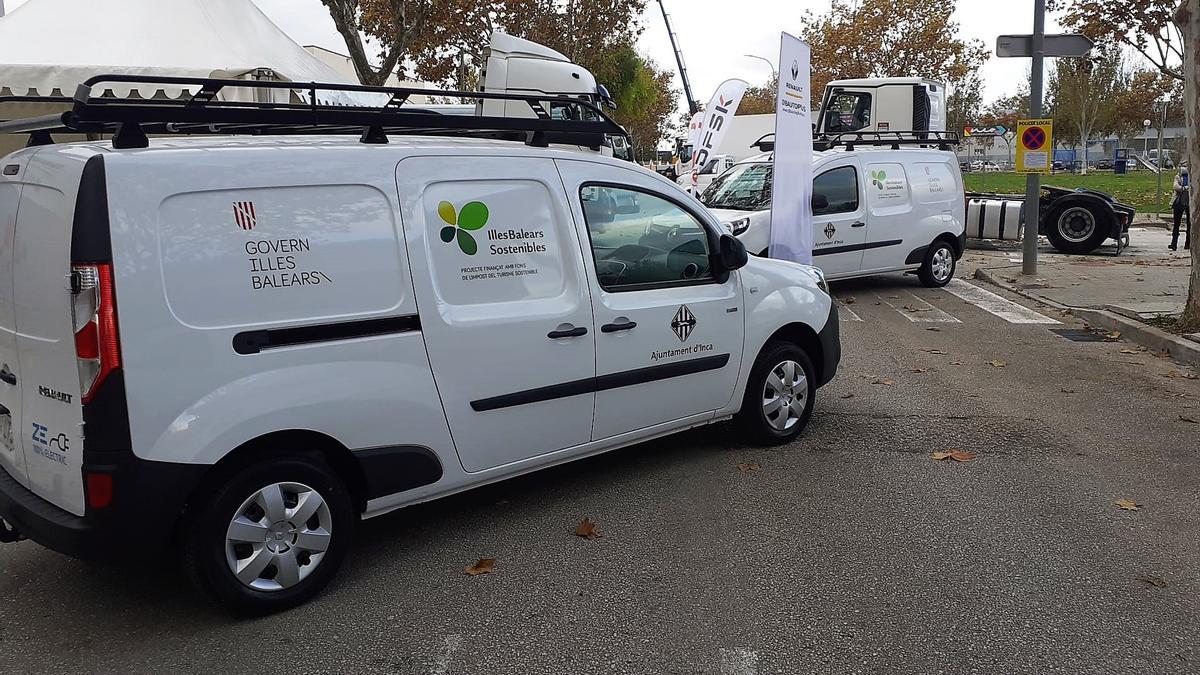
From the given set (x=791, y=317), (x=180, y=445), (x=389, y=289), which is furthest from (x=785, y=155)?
(x=180, y=445)

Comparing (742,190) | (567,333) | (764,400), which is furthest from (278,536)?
(742,190)

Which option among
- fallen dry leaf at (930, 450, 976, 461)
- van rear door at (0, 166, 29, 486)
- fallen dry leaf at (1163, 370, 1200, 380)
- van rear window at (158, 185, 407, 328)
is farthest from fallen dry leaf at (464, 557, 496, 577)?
fallen dry leaf at (1163, 370, 1200, 380)

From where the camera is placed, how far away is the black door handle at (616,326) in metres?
4.88

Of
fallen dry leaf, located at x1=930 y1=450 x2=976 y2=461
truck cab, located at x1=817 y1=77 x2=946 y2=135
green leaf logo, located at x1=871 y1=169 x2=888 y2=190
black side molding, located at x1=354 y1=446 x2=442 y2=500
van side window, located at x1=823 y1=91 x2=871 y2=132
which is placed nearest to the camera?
black side molding, located at x1=354 y1=446 x2=442 y2=500

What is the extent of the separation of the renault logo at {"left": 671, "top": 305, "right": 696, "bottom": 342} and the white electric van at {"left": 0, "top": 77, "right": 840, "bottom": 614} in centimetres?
14

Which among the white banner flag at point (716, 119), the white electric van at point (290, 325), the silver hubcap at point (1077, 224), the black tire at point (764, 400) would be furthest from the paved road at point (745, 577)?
the silver hubcap at point (1077, 224)

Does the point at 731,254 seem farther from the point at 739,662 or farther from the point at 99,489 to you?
the point at 99,489

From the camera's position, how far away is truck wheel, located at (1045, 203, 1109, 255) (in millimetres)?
17781

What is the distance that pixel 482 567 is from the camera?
4.31 meters

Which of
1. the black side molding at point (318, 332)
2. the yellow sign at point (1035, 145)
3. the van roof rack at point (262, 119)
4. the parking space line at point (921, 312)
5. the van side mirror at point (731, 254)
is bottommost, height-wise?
the parking space line at point (921, 312)

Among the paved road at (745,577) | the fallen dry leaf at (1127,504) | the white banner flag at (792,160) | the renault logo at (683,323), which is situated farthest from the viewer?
the white banner flag at (792,160)

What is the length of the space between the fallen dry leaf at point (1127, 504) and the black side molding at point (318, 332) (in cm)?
360

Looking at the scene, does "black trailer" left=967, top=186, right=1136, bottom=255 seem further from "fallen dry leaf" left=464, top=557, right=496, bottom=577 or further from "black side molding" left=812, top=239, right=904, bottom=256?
"fallen dry leaf" left=464, top=557, right=496, bottom=577

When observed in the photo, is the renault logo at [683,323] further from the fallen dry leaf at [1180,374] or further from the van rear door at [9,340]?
the fallen dry leaf at [1180,374]
